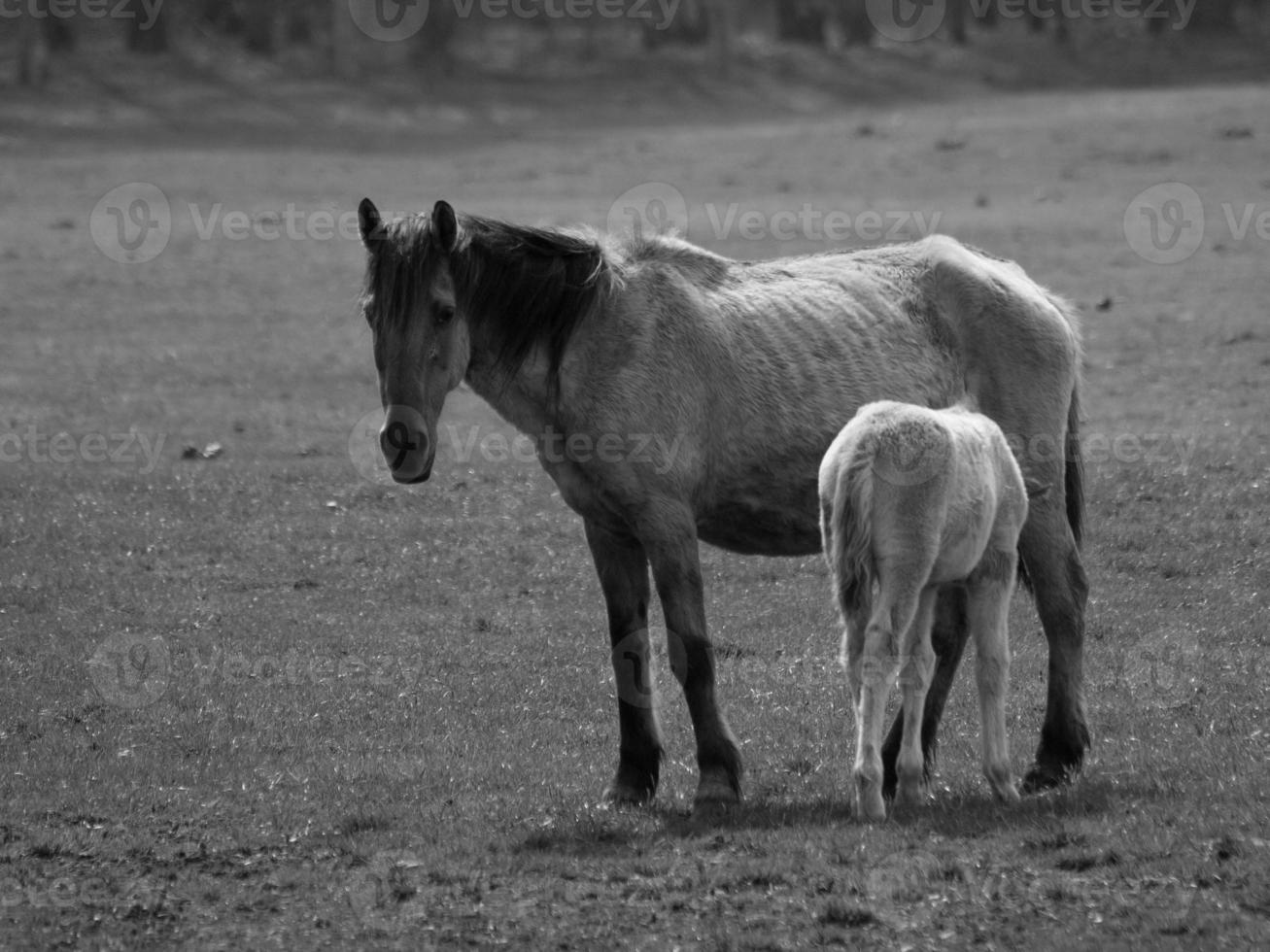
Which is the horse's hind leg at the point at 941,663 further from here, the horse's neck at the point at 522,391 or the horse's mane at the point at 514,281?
the horse's mane at the point at 514,281

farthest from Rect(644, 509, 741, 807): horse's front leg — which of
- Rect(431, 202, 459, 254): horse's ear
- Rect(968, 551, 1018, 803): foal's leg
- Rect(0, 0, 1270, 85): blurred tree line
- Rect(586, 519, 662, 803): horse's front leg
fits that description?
Rect(0, 0, 1270, 85): blurred tree line

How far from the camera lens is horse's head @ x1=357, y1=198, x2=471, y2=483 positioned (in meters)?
8.27

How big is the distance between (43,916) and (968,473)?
438cm

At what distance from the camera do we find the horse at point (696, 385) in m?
8.48

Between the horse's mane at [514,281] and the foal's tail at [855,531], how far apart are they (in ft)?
5.77

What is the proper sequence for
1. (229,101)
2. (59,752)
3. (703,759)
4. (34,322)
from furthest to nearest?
(229,101), (34,322), (59,752), (703,759)

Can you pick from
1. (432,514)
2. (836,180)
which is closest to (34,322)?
(432,514)

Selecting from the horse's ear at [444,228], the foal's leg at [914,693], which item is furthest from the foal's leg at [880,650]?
the horse's ear at [444,228]

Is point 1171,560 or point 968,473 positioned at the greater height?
point 968,473

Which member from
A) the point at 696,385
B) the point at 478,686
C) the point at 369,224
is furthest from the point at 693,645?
the point at 478,686

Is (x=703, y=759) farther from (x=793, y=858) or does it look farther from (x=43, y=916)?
(x=43, y=916)

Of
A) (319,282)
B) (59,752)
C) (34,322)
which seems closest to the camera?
(59,752)

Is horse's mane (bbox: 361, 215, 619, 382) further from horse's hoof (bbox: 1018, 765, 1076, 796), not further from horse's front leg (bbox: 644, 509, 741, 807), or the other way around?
horse's hoof (bbox: 1018, 765, 1076, 796)

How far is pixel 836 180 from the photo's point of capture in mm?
37625
